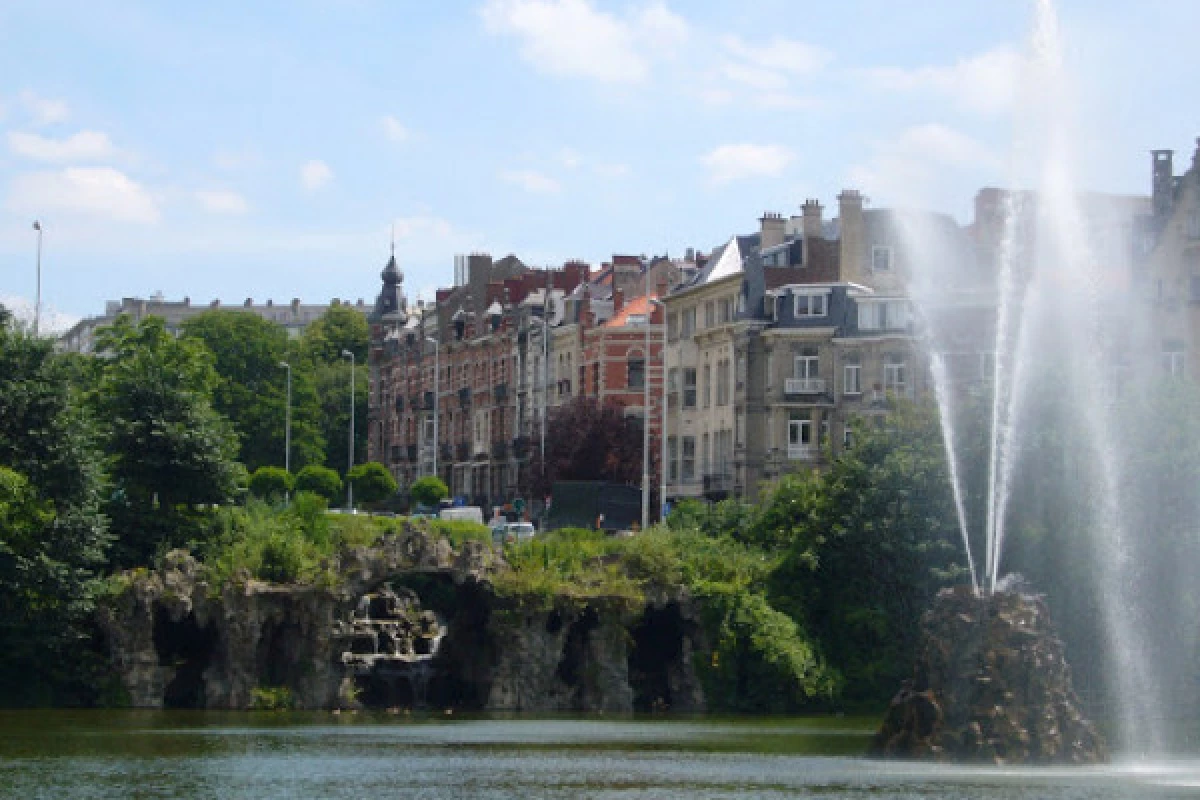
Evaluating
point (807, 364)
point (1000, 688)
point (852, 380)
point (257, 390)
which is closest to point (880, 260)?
point (807, 364)

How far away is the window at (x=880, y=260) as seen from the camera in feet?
379

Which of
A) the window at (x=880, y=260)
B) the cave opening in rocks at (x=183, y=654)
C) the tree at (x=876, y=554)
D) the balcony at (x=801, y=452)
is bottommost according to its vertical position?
the cave opening in rocks at (x=183, y=654)

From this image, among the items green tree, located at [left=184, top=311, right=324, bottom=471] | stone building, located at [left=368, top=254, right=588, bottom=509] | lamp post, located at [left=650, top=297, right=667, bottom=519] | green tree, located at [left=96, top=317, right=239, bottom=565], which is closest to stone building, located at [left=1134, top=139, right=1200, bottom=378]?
lamp post, located at [left=650, top=297, right=667, bottom=519]

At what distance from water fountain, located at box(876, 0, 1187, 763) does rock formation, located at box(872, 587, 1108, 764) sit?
0.11 ft

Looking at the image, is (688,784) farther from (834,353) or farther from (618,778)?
(834,353)

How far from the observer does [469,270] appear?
540 feet

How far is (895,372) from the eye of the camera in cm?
11225

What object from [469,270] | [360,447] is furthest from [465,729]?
[360,447]

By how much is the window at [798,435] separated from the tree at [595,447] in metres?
14.4

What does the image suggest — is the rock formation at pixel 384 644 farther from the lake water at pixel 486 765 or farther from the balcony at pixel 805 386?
the balcony at pixel 805 386

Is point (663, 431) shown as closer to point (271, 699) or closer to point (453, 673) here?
point (453, 673)

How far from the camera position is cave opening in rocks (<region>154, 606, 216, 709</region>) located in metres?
83.7

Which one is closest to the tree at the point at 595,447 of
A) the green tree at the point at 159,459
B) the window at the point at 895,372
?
the window at the point at 895,372

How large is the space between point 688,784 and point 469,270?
11318 cm
